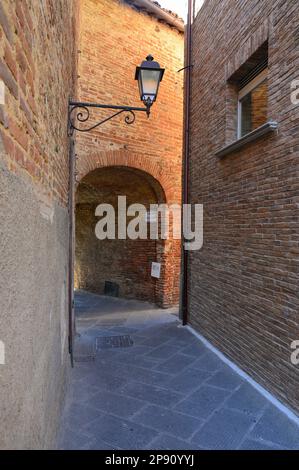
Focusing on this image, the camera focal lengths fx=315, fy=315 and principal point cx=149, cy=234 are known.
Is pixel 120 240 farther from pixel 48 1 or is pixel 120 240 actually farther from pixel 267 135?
pixel 48 1

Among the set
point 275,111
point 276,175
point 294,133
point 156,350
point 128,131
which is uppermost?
point 128,131

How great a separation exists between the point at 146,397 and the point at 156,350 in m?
1.42

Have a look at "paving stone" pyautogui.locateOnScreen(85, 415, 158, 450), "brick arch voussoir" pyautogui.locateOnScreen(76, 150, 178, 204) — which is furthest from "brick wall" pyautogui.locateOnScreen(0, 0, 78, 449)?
"brick arch voussoir" pyautogui.locateOnScreen(76, 150, 178, 204)

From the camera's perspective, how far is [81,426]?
9.25 feet

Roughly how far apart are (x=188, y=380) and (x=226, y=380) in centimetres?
46

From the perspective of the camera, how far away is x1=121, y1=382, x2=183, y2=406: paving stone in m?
3.31

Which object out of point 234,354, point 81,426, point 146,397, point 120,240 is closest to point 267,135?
point 234,354

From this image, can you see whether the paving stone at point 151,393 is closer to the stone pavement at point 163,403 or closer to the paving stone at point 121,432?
the stone pavement at point 163,403

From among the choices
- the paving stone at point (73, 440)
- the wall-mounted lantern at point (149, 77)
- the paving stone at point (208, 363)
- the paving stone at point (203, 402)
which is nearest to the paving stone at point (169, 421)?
the paving stone at point (203, 402)

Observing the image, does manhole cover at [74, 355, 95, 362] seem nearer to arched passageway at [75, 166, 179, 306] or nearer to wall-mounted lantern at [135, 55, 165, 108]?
arched passageway at [75, 166, 179, 306]

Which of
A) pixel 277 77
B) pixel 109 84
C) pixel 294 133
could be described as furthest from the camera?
pixel 109 84

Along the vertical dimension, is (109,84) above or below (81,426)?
above

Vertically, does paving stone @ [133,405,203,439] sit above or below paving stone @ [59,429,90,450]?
below

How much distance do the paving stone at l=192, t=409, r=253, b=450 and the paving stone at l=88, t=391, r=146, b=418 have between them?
2.31ft
